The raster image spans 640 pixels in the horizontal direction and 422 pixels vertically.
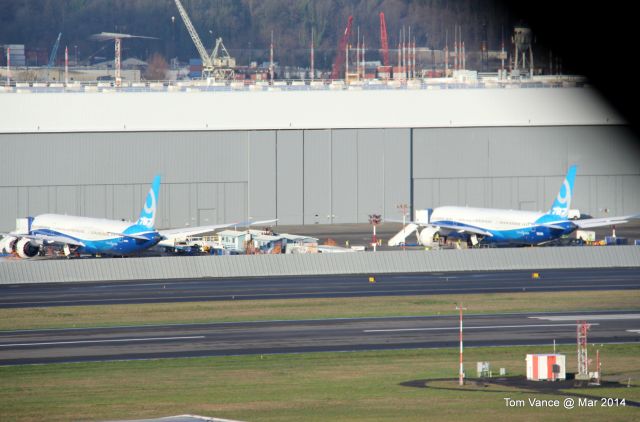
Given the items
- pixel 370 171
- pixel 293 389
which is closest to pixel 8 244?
pixel 370 171

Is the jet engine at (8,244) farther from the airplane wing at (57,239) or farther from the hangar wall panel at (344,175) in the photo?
the hangar wall panel at (344,175)

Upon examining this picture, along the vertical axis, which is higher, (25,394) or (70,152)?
(70,152)

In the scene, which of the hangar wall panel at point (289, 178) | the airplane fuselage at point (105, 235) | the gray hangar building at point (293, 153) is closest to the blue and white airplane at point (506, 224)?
the gray hangar building at point (293, 153)

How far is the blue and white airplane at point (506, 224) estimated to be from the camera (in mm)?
86188

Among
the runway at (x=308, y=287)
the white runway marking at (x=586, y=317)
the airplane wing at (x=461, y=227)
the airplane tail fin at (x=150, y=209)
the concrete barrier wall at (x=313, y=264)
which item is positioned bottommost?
the white runway marking at (x=586, y=317)

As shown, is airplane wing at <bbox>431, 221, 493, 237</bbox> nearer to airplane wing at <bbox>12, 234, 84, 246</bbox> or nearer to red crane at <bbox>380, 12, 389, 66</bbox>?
airplane wing at <bbox>12, 234, 84, 246</bbox>

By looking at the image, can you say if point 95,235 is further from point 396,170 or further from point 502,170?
point 502,170

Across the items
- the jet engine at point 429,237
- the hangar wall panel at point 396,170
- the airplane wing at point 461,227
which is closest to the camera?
the airplane wing at point 461,227

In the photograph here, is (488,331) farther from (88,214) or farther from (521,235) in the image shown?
(88,214)

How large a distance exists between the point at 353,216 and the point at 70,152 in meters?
29.2

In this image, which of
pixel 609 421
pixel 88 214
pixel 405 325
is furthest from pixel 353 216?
pixel 609 421

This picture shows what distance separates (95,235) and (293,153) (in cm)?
3277

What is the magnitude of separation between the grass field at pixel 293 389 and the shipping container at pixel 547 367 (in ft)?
4.90

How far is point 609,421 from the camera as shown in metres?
26.5
